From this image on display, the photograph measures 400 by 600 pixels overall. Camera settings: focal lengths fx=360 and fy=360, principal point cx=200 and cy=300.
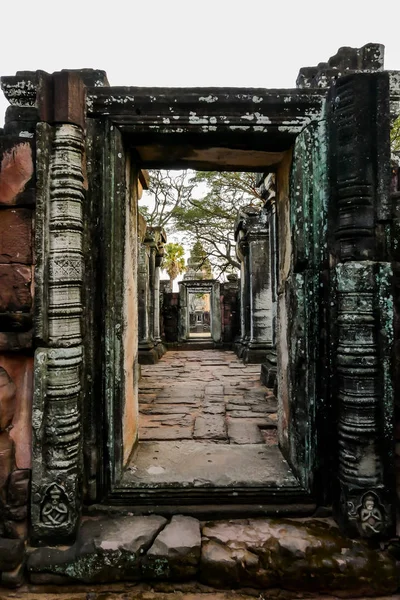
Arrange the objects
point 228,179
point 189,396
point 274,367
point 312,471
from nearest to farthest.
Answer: point 312,471 < point 189,396 < point 274,367 < point 228,179

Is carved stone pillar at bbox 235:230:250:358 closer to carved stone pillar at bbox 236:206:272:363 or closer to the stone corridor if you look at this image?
carved stone pillar at bbox 236:206:272:363

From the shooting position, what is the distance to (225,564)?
178 centimetres

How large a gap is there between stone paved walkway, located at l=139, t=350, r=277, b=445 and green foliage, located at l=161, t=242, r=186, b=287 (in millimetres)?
13580

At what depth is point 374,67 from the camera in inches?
85.2

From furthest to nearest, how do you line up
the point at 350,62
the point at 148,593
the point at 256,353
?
1. the point at 256,353
2. the point at 350,62
3. the point at 148,593

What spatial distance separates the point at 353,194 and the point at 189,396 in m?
3.77

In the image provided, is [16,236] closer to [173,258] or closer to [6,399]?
[6,399]

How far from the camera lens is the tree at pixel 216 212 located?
16516 mm

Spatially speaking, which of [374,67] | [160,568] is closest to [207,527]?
[160,568]

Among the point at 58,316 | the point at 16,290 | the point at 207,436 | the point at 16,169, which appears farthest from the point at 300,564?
the point at 16,169

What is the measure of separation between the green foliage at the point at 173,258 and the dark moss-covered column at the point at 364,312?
18690 millimetres

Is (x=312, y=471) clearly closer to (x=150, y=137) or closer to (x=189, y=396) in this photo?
(x=150, y=137)

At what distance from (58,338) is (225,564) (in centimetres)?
142

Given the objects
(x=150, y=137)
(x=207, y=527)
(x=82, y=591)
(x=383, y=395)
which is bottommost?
(x=82, y=591)
